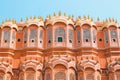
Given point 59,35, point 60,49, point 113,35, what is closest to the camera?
point 60,49

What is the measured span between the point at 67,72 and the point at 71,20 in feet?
25.9

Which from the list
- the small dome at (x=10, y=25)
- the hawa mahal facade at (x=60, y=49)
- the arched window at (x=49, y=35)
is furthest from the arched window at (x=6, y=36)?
the arched window at (x=49, y=35)

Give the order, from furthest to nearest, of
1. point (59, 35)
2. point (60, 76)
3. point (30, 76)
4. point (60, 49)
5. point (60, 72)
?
point (59, 35), point (60, 49), point (30, 76), point (60, 72), point (60, 76)

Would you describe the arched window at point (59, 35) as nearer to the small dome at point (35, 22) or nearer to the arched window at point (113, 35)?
the small dome at point (35, 22)

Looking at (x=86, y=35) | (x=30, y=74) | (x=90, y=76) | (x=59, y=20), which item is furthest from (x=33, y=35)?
(x=90, y=76)

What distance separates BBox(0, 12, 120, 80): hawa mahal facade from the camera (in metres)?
30.5

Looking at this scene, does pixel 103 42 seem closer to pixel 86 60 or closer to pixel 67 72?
pixel 86 60

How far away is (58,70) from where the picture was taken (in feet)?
99.0

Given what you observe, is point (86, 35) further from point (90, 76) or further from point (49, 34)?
point (90, 76)

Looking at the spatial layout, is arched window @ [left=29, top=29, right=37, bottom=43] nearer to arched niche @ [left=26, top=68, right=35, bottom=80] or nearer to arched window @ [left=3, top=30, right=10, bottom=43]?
arched window @ [left=3, top=30, right=10, bottom=43]

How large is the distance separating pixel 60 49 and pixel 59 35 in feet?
6.12

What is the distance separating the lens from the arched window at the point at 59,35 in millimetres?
33156

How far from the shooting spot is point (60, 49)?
107 feet

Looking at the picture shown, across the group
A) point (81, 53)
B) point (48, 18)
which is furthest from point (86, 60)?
point (48, 18)
